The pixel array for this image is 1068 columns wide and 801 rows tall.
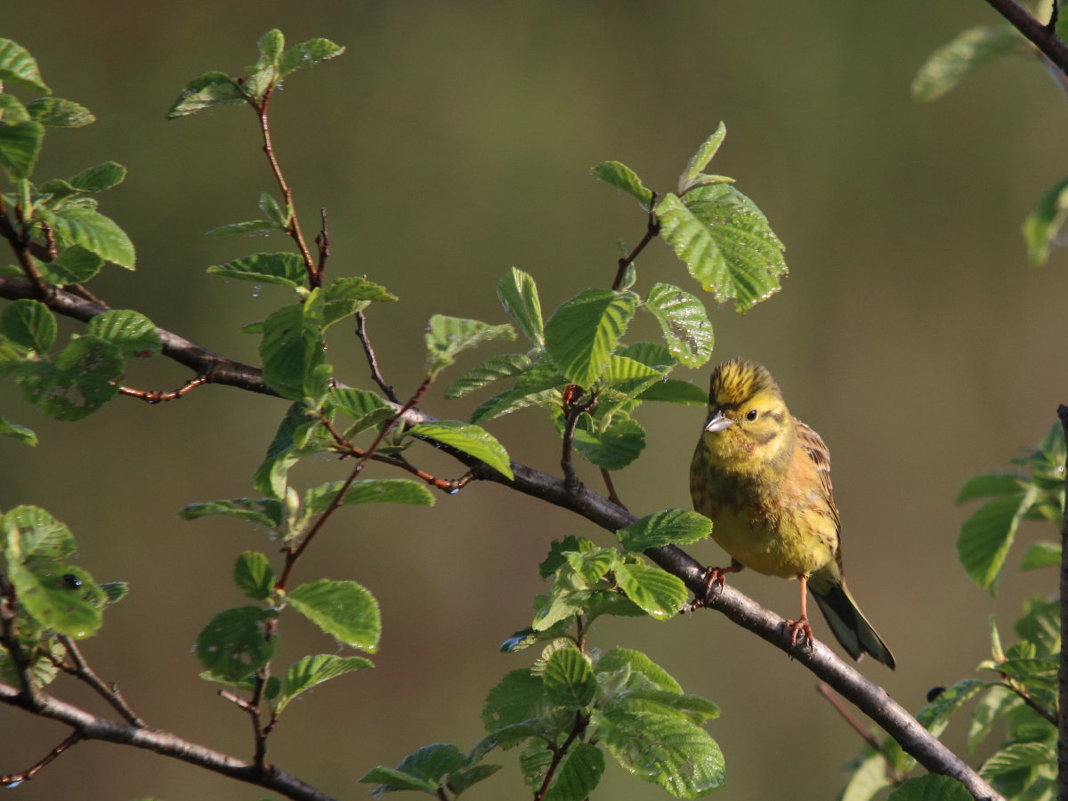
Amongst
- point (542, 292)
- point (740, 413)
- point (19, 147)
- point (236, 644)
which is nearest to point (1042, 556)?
point (740, 413)

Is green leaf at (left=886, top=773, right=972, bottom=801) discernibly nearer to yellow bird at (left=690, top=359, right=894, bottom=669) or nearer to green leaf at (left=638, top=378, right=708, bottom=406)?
green leaf at (left=638, top=378, right=708, bottom=406)

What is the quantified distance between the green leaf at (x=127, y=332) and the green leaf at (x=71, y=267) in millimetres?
117

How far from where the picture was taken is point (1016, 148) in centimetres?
1017

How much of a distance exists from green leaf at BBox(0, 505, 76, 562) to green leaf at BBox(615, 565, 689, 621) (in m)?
0.84

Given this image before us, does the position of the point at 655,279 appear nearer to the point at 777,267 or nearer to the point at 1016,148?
the point at 1016,148

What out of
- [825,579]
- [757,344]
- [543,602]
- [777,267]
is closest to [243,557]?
[543,602]

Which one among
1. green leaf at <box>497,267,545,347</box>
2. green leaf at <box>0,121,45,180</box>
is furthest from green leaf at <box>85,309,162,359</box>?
green leaf at <box>497,267,545,347</box>

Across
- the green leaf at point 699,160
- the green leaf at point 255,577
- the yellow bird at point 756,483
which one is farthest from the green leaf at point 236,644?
the yellow bird at point 756,483

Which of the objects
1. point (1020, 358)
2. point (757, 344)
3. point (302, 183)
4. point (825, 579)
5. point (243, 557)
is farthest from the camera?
point (1020, 358)

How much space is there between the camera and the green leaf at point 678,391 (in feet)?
7.37

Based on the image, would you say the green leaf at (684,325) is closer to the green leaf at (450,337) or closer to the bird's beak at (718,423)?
the green leaf at (450,337)

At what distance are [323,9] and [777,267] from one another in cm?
740

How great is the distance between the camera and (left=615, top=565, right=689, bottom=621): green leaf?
1.87 m

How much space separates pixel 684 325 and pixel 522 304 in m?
0.29
